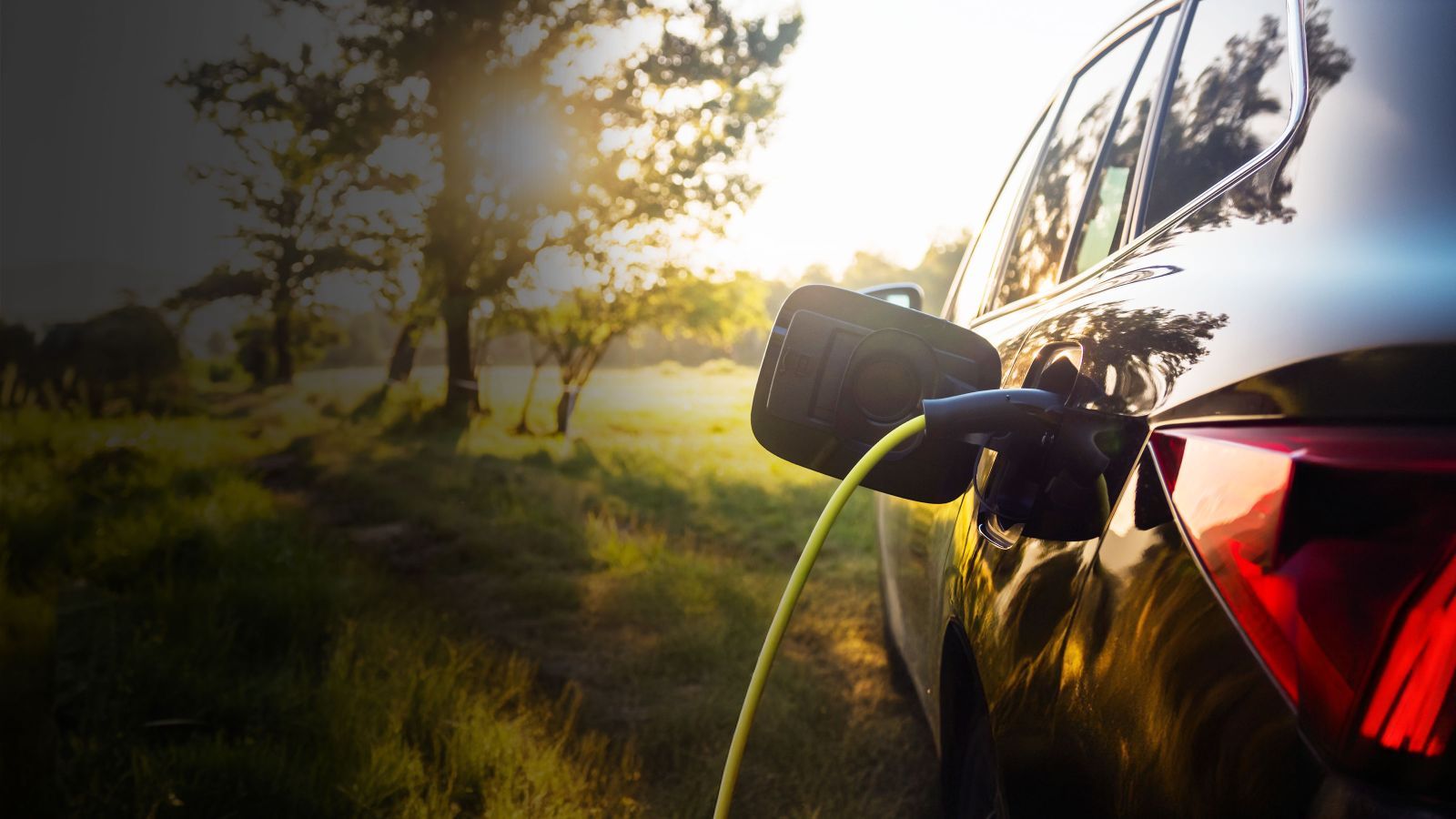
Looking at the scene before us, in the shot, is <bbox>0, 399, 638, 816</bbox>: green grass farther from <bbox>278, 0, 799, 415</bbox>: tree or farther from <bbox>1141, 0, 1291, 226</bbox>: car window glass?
<bbox>278, 0, 799, 415</bbox>: tree

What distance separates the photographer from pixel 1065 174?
2416mm

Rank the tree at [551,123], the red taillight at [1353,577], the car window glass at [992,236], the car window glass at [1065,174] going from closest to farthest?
the red taillight at [1353,577] < the car window glass at [1065,174] < the car window glass at [992,236] < the tree at [551,123]

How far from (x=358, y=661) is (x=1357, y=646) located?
134 inches

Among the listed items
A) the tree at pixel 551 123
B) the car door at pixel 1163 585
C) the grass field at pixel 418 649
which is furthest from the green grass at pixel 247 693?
the tree at pixel 551 123

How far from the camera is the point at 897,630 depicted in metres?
3.06

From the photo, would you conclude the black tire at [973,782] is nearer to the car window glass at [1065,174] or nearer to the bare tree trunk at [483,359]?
the car window glass at [1065,174]

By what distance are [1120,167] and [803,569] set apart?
1.12m

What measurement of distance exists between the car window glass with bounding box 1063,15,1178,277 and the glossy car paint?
1.52 feet

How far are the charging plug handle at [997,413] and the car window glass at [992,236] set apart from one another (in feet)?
5.49

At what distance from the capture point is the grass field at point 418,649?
290cm

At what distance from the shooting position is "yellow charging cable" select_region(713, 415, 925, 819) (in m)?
1.27

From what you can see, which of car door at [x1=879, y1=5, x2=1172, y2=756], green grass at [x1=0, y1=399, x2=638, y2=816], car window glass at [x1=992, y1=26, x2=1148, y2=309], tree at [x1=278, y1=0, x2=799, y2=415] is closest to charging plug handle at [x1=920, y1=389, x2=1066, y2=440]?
car door at [x1=879, y1=5, x2=1172, y2=756]

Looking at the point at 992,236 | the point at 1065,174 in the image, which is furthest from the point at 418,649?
the point at 1065,174

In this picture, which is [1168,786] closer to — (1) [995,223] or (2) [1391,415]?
(2) [1391,415]
